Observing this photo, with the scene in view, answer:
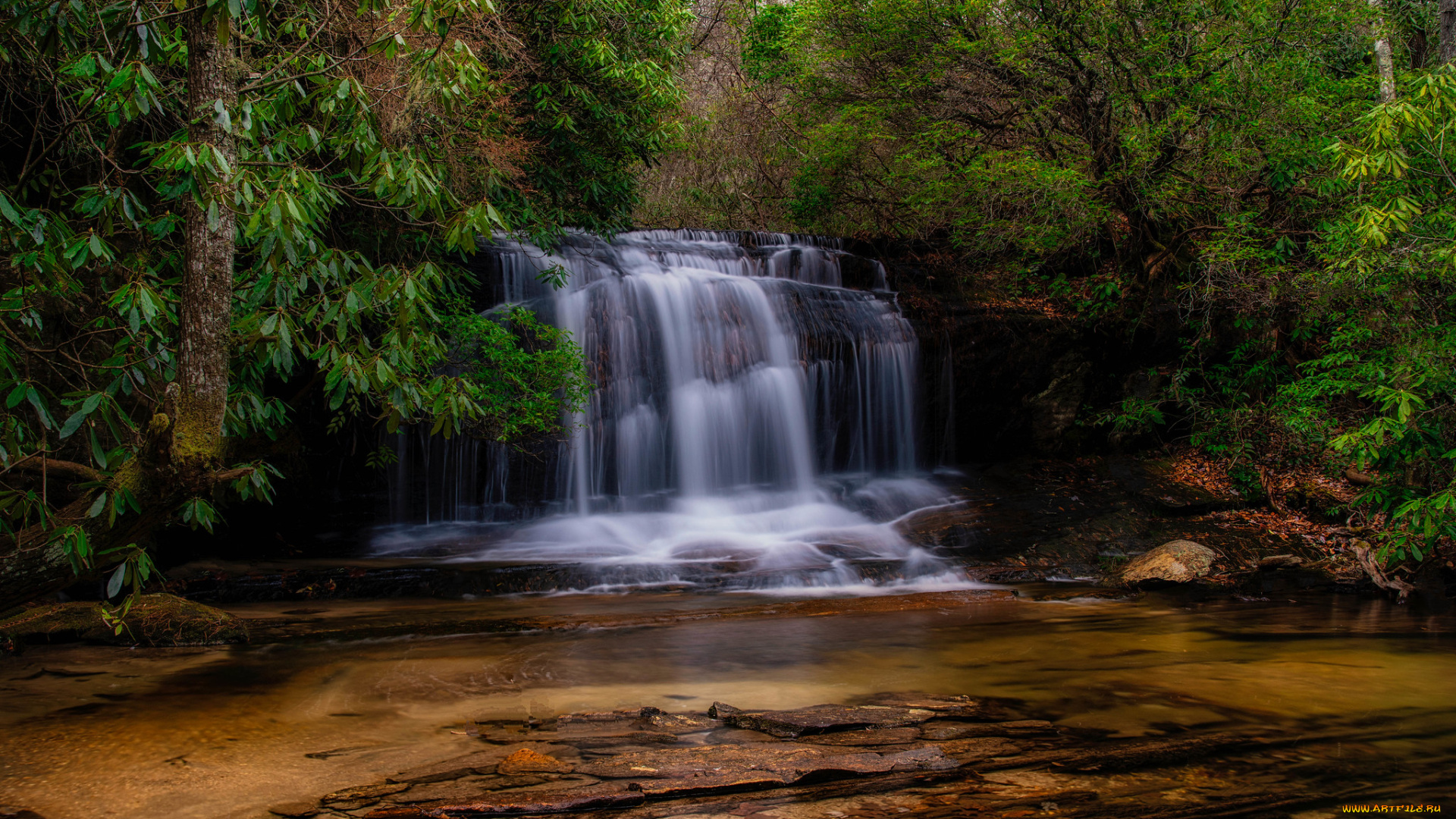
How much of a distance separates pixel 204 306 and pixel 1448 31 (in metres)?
11.6

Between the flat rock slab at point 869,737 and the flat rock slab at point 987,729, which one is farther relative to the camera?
the flat rock slab at point 987,729

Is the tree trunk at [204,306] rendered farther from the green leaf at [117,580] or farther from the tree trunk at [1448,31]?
the tree trunk at [1448,31]

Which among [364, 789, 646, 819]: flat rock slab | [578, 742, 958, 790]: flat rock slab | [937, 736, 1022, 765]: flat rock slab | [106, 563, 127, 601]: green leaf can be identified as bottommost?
[937, 736, 1022, 765]: flat rock slab

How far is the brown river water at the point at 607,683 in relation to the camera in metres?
3.92

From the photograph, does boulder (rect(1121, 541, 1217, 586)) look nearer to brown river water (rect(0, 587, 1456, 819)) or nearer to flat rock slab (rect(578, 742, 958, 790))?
brown river water (rect(0, 587, 1456, 819))

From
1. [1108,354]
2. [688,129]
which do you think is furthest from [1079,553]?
[688,129]

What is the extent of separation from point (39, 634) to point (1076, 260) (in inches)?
577

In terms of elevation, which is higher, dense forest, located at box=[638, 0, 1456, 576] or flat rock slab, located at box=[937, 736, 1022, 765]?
dense forest, located at box=[638, 0, 1456, 576]

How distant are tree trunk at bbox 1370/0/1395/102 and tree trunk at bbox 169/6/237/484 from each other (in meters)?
11.9

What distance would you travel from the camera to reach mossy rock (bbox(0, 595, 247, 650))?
612 cm

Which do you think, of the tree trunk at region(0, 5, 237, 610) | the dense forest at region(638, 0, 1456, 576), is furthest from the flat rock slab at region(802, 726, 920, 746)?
the dense forest at region(638, 0, 1456, 576)

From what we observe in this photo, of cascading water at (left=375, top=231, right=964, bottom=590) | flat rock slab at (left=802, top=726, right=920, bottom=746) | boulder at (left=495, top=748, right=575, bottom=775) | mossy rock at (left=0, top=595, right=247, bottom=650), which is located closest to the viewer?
boulder at (left=495, top=748, right=575, bottom=775)

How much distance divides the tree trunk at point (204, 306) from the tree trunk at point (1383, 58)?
1194 cm

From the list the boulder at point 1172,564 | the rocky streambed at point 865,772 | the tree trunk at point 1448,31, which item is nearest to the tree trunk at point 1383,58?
the tree trunk at point 1448,31
